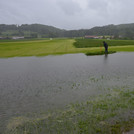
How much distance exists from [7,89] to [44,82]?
2.99 meters

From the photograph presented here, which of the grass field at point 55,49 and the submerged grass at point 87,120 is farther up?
the grass field at point 55,49

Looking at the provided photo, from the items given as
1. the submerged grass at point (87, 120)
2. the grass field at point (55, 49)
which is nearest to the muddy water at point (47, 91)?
the submerged grass at point (87, 120)

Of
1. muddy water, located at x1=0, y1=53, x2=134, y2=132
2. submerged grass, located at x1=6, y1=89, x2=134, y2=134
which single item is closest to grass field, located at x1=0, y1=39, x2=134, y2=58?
muddy water, located at x1=0, y1=53, x2=134, y2=132

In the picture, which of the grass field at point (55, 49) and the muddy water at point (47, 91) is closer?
the muddy water at point (47, 91)

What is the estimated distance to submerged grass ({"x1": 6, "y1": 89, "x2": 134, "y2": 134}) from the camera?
5.89 m

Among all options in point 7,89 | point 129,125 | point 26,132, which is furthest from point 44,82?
point 129,125

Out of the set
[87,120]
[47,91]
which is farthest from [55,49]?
[87,120]

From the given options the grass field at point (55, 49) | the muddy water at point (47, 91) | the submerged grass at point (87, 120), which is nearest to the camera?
the submerged grass at point (87, 120)

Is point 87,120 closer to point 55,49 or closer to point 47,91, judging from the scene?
point 47,91

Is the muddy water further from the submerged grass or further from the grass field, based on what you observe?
the grass field

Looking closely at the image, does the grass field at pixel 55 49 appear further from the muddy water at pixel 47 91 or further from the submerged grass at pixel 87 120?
the submerged grass at pixel 87 120

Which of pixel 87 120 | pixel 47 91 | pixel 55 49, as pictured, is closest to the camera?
pixel 87 120

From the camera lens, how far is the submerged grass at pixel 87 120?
5.89m

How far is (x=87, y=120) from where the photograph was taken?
6.51 m
